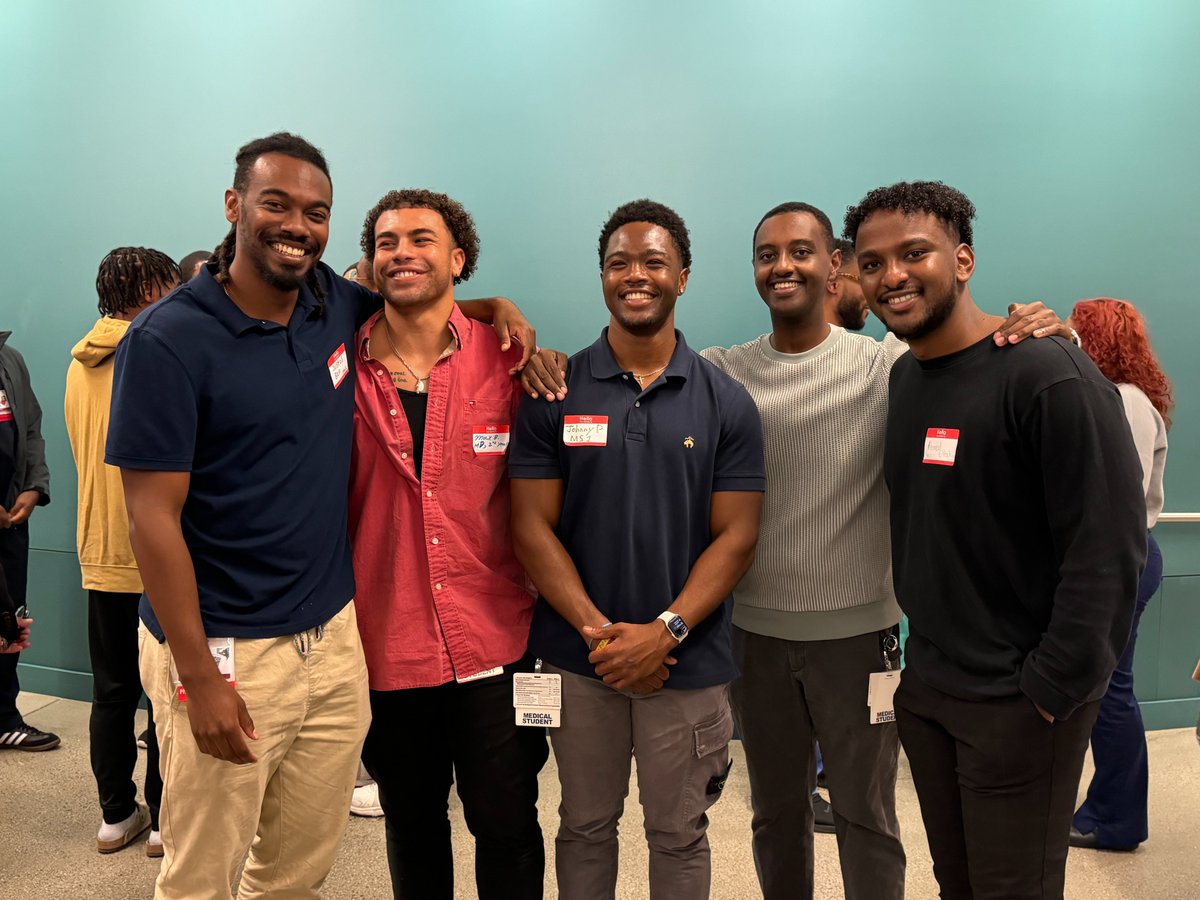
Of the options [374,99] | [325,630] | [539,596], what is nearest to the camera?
[325,630]

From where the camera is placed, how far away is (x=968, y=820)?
169cm

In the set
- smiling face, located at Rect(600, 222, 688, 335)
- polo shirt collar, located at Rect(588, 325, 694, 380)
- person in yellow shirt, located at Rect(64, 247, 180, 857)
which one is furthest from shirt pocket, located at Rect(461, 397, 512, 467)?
person in yellow shirt, located at Rect(64, 247, 180, 857)

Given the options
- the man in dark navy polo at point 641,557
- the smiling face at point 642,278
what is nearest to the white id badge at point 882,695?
the man in dark navy polo at point 641,557

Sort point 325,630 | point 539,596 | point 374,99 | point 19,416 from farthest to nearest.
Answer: point 374,99 < point 19,416 < point 539,596 < point 325,630

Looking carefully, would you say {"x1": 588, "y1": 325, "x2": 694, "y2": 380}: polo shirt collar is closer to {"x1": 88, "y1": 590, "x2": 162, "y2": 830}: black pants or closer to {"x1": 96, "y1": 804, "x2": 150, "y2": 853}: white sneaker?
{"x1": 88, "y1": 590, "x2": 162, "y2": 830}: black pants

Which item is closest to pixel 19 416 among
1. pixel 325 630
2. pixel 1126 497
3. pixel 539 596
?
pixel 325 630

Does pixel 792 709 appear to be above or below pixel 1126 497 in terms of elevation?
below

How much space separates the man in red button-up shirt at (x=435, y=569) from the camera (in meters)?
1.93

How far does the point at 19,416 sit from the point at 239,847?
103 inches

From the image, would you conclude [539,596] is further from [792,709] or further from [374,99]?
[374,99]

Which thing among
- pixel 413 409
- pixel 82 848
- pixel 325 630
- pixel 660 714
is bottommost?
pixel 82 848

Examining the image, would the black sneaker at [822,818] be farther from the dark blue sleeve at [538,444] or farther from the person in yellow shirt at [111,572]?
Result: the person in yellow shirt at [111,572]

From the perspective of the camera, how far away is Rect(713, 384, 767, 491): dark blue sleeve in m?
1.93

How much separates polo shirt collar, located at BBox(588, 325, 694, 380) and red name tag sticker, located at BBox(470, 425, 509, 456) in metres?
0.26
